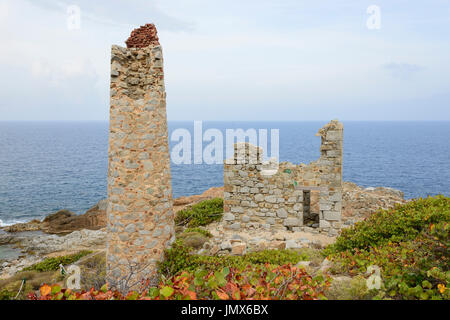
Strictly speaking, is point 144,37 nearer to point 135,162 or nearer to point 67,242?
point 135,162

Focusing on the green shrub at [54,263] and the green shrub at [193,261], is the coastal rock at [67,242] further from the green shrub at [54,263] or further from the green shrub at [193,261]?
the green shrub at [193,261]

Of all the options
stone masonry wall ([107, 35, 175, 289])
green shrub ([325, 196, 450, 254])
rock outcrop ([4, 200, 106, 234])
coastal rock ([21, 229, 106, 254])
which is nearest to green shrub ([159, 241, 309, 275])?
stone masonry wall ([107, 35, 175, 289])

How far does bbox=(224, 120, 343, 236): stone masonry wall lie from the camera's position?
40.2ft

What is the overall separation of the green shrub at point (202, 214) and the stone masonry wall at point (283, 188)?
83.2 inches

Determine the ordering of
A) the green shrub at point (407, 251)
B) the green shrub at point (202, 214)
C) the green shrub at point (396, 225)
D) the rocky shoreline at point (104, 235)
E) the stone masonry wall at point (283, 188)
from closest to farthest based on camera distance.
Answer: the green shrub at point (407, 251)
the green shrub at point (396, 225)
the rocky shoreline at point (104, 235)
the stone masonry wall at point (283, 188)
the green shrub at point (202, 214)

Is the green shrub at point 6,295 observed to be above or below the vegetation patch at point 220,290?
below

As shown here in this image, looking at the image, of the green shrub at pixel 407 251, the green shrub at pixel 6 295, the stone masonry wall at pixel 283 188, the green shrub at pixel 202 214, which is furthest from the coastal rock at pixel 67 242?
the green shrub at pixel 407 251

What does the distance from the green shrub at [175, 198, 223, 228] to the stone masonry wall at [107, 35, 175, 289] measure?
26.6 ft

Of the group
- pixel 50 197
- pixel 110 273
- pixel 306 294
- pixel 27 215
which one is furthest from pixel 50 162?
pixel 306 294

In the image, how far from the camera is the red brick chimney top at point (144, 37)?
7.43 metres

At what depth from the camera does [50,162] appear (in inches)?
2621
